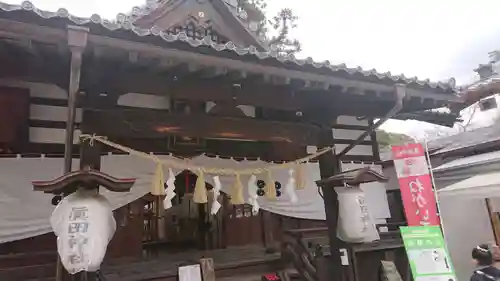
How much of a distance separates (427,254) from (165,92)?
4.16m

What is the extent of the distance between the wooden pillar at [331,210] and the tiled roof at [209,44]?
1.43 metres

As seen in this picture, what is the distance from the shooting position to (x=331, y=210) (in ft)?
18.7

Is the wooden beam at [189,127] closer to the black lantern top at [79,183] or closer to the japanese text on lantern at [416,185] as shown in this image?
the black lantern top at [79,183]

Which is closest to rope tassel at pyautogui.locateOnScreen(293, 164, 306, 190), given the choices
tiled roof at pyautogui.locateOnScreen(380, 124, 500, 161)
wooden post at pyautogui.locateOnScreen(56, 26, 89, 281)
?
wooden post at pyautogui.locateOnScreen(56, 26, 89, 281)

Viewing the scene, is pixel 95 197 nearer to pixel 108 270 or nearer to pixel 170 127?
pixel 170 127

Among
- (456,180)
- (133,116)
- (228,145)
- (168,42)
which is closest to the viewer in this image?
(168,42)

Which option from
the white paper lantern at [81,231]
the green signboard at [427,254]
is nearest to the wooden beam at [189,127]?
the white paper lantern at [81,231]

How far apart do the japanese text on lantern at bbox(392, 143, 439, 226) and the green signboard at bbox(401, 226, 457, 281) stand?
675mm

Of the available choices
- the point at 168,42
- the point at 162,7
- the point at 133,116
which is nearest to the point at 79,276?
the point at 133,116

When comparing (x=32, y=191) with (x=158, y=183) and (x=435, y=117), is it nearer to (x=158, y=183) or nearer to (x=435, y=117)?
(x=158, y=183)

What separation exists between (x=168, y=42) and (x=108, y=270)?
3304 mm

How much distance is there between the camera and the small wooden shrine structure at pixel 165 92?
3.40 m

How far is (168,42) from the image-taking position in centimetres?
361

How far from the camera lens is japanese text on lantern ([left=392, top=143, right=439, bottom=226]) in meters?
5.95
